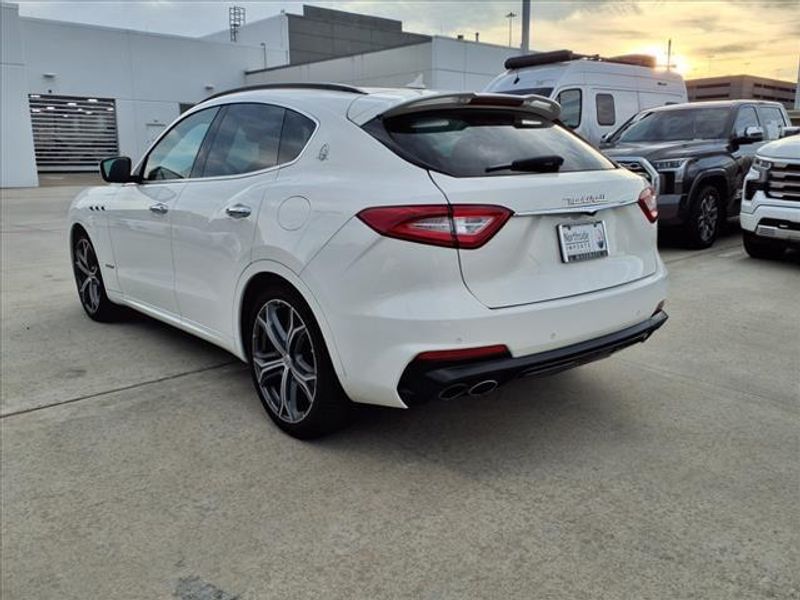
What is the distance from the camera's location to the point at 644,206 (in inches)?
134

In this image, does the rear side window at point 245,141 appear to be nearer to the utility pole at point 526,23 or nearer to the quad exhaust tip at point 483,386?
the quad exhaust tip at point 483,386

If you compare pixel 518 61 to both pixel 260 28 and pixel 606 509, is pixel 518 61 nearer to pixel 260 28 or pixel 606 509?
pixel 606 509

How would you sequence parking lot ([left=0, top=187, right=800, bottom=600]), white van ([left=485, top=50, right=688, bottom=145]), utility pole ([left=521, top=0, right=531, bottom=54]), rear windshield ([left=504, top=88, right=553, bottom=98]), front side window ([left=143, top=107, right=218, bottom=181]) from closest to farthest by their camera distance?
parking lot ([left=0, top=187, right=800, bottom=600])
front side window ([left=143, top=107, right=218, bottom=181])
rear windshield ([left=504, top=88, right=553, bottom=98])
white van ([left=485, top=50, right=688, bottom=145])
utility pole ([left=521, top=0, right=531, bottom=54])

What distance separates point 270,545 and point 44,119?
3033 cm

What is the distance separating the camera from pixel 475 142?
301 cm

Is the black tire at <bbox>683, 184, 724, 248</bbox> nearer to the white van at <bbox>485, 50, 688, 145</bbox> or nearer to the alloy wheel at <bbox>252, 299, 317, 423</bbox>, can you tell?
the white van at <bbox>485, 50, 688, 145</bbox>

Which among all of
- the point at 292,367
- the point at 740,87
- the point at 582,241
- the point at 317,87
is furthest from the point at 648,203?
the point at 740,87

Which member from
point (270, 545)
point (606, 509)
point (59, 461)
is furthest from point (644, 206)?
point (59, 461)

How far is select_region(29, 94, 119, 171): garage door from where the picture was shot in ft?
91.9

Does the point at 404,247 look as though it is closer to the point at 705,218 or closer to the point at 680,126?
the point at 705,218

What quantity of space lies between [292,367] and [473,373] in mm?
998

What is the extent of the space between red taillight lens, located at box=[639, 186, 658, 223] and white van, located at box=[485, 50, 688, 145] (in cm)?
814

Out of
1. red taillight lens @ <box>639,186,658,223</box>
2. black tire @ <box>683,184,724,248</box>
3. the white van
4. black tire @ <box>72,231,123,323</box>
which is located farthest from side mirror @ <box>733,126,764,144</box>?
black tire @ <box>72,231,123,323</box>

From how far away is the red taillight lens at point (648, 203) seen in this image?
3.40 m
